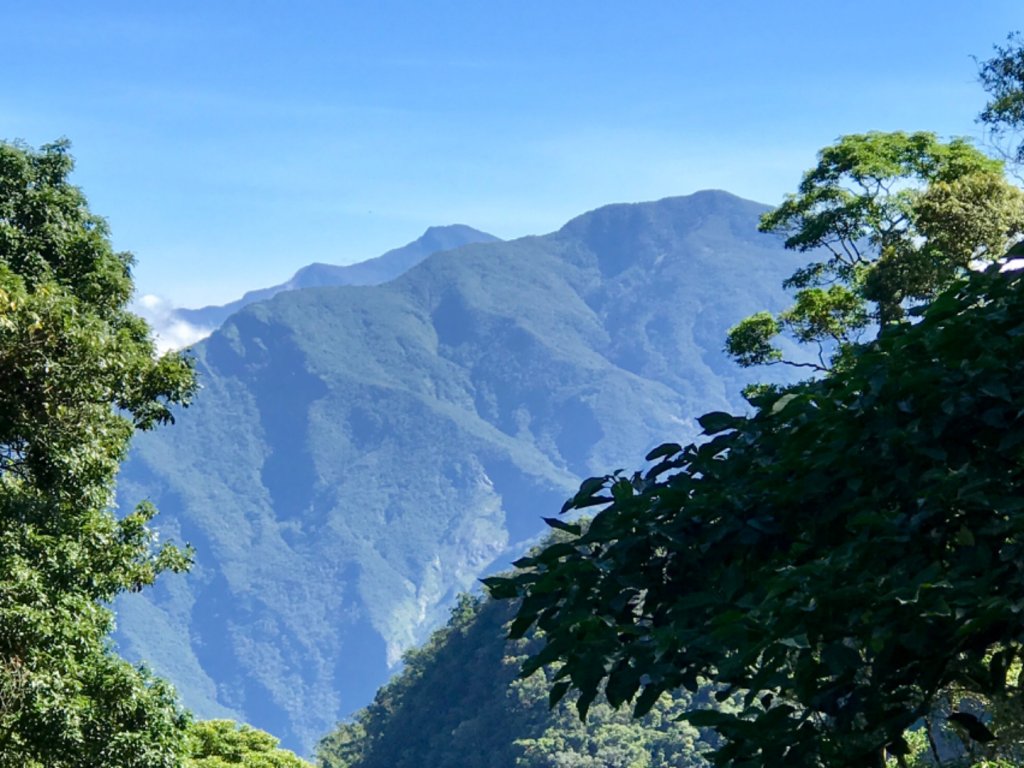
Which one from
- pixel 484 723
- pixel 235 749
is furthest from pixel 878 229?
pixel 484 723

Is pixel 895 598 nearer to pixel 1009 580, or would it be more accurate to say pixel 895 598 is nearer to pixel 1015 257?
pixel 1009 580

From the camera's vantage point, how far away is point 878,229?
71.1ft

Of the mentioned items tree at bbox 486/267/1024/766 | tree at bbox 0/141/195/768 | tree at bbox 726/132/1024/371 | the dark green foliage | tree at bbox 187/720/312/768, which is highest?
the dark green foliage

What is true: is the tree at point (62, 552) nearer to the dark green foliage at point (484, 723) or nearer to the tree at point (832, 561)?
the tree at point (832, 561)

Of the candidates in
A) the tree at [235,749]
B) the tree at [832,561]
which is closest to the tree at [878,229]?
the tree at [235,749]

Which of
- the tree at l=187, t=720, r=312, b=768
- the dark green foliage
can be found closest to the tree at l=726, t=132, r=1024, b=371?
the tree at l=187, t=720, r=312, b=768

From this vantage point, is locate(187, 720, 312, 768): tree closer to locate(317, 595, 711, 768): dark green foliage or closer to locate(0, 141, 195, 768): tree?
locate(0, 141, 195, 768): tree

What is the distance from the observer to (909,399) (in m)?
3.21

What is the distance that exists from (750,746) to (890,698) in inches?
11.8

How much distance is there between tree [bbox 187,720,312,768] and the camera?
20792 millimetres

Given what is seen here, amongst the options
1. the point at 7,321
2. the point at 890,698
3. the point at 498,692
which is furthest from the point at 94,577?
the point at 498,692

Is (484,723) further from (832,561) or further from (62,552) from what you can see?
(832,561)

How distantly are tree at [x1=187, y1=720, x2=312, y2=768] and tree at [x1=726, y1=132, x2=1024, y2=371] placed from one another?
35.5 feet

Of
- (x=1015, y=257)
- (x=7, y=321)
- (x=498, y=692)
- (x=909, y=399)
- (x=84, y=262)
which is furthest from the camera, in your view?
(x=498, y=692)
